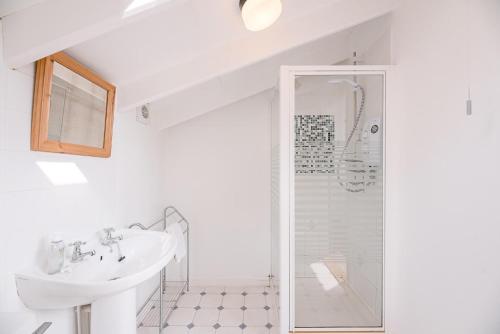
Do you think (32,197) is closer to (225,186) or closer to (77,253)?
(77,253)

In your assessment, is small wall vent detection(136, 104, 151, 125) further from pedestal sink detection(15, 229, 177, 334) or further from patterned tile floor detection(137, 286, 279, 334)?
patterned tile floor detection(137, 286, 279, 334)

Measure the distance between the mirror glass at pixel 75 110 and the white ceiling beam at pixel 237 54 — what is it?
0.98 ft

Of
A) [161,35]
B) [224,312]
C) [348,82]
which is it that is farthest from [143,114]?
[224,312]

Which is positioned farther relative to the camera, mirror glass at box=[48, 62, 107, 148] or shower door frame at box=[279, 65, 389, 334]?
shower door frame at box=[279, 65, 389, 334]

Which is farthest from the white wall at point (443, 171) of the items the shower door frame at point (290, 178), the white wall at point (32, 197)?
the white wall at point (32, 197)

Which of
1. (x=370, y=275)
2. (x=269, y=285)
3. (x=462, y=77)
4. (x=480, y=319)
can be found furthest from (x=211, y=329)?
(x=462, y=77)

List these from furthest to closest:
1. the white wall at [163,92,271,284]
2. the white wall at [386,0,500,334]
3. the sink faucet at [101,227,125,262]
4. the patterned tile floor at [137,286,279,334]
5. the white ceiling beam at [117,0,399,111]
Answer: the white wall at [163,92,271,284] → the patterned tile floor at [137,286,279,334] → the white ceiling beam at [117,0,399,111] → the sink faucet at [101,227,125,262] → the white wall at [386,0,500,334]

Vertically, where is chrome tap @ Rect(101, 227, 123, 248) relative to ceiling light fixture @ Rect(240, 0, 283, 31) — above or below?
below

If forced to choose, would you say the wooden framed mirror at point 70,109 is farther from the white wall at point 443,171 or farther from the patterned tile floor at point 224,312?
the white wall at point 443,171

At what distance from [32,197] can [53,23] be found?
0.72 metres

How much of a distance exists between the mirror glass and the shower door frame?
1156 millimetres

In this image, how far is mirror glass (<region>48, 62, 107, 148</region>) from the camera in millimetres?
1205

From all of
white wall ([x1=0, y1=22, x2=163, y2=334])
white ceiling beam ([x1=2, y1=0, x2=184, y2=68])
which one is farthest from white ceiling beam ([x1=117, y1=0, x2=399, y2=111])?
white ceiling beam ([x1=2, y1=0, x2=184, y2=68])

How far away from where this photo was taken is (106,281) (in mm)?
1144
